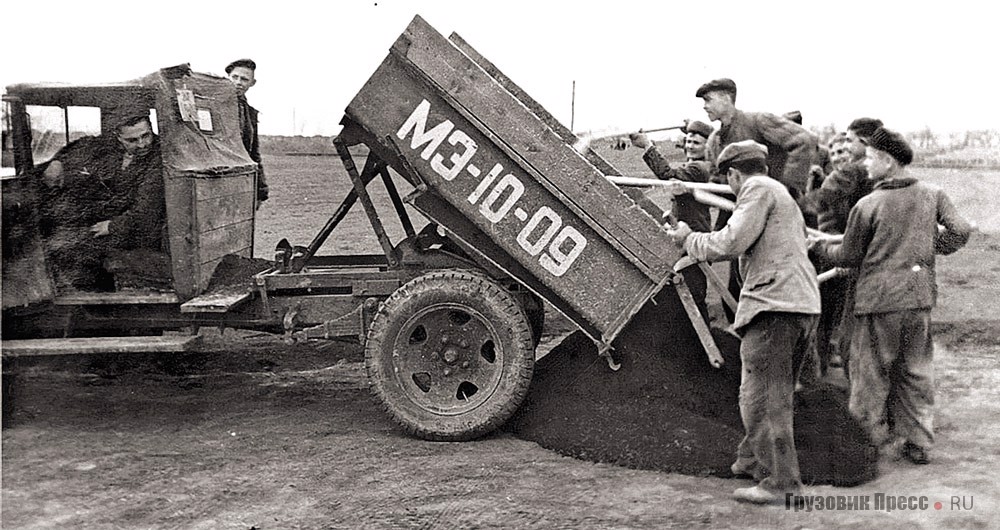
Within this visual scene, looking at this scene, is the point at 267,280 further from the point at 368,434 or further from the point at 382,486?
the point at 382,486

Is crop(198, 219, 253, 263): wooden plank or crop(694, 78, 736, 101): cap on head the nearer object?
crop(198, 219, 253, 263): wooden plank

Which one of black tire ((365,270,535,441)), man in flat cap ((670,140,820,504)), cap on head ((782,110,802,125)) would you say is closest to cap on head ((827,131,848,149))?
cap on head ((782,110,802,125))

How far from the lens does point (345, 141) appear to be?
18.0 feet

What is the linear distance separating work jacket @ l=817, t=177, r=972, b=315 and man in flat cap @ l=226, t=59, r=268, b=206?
4287 mm

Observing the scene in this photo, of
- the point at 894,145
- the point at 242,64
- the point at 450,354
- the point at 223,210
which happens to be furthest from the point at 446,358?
the point at 242,64

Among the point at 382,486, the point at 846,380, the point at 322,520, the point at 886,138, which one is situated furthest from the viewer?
the point at 846,380

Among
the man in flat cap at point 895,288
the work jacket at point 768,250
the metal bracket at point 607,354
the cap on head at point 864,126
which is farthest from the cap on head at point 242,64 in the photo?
the man in flat cap at point 895,288

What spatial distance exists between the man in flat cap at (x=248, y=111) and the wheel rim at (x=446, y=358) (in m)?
2.40

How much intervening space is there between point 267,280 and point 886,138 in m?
3.58

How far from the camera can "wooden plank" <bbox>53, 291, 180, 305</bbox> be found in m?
5.48

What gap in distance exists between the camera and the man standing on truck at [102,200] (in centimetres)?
552

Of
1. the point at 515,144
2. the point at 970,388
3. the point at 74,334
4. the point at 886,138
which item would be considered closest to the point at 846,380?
the point at 970,388

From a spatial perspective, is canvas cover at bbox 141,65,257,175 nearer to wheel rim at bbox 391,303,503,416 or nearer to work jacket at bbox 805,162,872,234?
wheel rim at bbox 391,303,503,416

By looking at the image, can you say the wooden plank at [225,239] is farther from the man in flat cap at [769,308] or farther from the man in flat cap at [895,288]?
the man in flat cap at [895,288]
